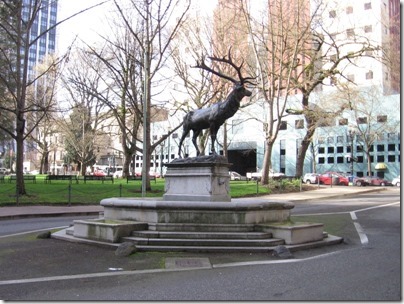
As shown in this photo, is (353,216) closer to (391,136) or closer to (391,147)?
(391,136)

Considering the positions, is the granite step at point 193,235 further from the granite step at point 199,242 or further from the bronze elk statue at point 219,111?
the bronze elk statue at point 219,111

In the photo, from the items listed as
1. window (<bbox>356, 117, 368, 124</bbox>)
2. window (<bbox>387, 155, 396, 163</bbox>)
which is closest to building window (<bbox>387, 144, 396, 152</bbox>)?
window (<bbox>387, 155, 396, 163</bbox>)

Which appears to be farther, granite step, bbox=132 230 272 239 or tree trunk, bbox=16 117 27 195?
tree trunk, bbox=16 117 27 195

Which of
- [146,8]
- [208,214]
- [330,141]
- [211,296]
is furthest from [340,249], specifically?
[330,141]

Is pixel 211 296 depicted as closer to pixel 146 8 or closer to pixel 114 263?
pixel 114 263

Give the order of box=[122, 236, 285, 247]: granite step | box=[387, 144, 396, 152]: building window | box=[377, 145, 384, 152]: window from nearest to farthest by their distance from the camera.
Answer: box=[122, 236, 285, 247]: granite step, box=[387, 144, 396, 152]: building window, box=[377, 145, 384, 152]: window

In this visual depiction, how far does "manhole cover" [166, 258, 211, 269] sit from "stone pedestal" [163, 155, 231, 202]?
299 centimetres

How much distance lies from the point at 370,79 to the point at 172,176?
61.1 m

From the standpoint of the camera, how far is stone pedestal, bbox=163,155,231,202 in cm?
1114

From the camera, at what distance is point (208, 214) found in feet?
32.3

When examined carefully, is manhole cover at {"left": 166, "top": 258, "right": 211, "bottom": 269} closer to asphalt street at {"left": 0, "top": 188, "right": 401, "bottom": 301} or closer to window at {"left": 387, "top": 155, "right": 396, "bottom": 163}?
asphalt street at {"left": 0, "top": 188, "right": 401, "bottom": 301}

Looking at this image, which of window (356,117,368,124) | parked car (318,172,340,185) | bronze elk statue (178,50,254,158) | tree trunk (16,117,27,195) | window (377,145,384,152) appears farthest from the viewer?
window (377,145,384,152)

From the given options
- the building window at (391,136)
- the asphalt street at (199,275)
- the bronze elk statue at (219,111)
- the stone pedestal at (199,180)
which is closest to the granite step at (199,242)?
the asphalt street at (199,275)

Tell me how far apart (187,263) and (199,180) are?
3748mm
